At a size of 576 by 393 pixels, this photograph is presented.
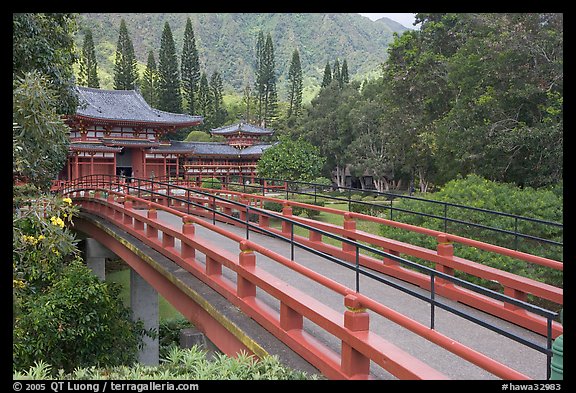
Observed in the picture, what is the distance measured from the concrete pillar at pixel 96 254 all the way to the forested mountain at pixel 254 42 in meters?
128

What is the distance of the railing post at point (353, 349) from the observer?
4.26 metres

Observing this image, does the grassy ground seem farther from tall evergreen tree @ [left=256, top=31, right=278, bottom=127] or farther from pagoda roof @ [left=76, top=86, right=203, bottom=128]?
tall evergreen tree @ [left=256, top=31, right=278, bottom=127]

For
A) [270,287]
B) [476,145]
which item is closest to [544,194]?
[476,145]

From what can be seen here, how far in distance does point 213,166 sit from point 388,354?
1584 inches

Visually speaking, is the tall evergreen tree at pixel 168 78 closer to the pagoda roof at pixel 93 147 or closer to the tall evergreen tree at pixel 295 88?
the tall evergreen tree at pixel 295 88

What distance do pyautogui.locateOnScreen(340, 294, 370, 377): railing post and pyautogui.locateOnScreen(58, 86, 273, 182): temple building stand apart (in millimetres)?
25652

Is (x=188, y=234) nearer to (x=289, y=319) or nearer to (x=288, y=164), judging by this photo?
(x=289, y=319)

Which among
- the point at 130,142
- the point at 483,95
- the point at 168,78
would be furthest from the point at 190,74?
the point at 483,95

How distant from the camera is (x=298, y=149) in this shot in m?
30.3

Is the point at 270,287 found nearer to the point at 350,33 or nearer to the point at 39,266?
the point at 39,266

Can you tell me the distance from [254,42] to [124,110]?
130 m

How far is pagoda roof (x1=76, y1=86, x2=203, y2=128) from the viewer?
33469 mm

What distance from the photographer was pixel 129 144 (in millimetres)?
33906
